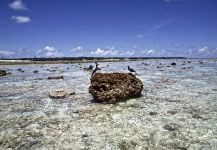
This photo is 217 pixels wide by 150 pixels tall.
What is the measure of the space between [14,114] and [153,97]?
A: 23.2ft

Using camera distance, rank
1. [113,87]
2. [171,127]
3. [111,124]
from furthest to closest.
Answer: [113,87]
[111,124]
[171,127]

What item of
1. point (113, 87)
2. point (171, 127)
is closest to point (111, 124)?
point (171, 127)

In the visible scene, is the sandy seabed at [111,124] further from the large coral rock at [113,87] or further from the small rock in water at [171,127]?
the large coral rock at [113,87]

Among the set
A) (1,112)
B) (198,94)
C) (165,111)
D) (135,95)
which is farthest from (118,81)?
(1,112)

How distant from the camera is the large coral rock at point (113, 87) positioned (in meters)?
13.6

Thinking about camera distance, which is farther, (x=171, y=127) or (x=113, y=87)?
(x=113, y=87)

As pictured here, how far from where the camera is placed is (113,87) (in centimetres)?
1418

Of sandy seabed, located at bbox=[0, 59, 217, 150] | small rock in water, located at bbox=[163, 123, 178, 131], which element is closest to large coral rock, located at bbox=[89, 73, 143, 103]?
sandy seabed, located at bbox=[0, 59, 217, 150]

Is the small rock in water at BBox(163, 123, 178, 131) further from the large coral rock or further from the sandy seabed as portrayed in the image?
the large coral rock

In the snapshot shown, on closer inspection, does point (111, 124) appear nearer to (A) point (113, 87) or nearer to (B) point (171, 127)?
(B) point (171, 127)

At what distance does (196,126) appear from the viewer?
9445mm

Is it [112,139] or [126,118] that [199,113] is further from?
[112,139]

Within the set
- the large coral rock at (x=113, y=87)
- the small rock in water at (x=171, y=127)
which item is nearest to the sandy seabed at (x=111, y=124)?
the small rock in water at (x=171, y=127)

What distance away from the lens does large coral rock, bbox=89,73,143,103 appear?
1359 cm
